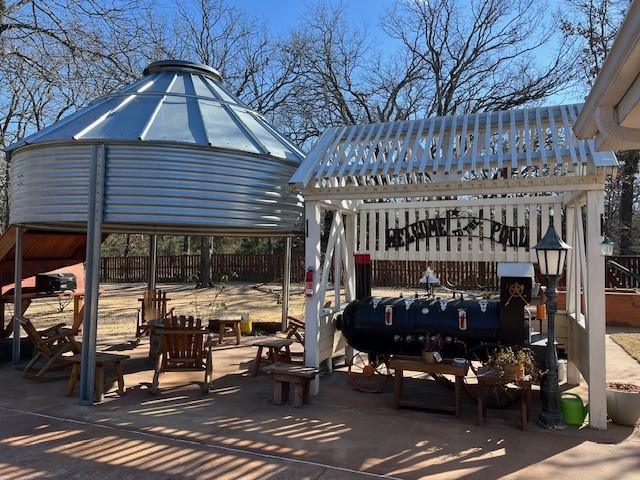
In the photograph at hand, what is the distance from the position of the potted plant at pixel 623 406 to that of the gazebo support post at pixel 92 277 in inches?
245

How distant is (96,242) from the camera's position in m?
6.21

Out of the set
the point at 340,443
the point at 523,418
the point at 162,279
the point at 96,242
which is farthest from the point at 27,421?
the point at 162,279

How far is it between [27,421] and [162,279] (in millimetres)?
23883

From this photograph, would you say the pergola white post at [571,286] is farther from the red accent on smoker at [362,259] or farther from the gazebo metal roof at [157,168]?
the gazebo metal roof at [157,168]

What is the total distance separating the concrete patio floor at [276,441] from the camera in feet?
14.3

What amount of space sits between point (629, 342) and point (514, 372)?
6.69 metres

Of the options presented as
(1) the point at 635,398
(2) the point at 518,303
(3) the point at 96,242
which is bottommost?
(1) the point at 635,398

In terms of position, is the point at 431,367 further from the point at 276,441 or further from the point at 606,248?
the point at 606,248

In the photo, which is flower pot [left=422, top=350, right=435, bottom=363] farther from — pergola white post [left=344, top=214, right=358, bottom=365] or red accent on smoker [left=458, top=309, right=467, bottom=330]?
pergola white post [left=344, top=214, right=358, bottom=365]

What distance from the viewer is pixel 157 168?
250 inches

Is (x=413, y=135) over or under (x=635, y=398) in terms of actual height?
over

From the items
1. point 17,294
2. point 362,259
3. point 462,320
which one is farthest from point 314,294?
point 17,294

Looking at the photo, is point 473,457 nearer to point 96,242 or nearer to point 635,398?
point 635,398

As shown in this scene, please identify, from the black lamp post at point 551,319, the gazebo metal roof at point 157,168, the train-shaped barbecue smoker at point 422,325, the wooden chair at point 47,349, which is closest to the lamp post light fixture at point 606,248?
the black lamp post at point 551,319
